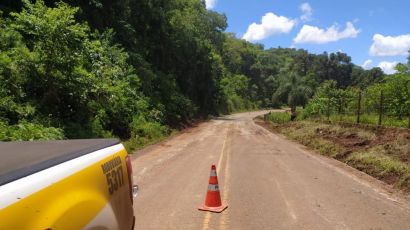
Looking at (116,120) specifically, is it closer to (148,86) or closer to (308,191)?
(148,86)

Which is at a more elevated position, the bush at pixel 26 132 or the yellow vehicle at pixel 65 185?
the yellow vehicle at pixel 65 185

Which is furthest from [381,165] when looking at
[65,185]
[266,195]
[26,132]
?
→ [65,185]

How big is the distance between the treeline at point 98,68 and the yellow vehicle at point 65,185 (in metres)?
9.37

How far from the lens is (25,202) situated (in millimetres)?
2412

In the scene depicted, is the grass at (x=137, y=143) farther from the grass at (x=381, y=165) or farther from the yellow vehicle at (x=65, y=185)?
the yellow vehicle at (x=65, y=185)

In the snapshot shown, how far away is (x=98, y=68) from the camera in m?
21.6

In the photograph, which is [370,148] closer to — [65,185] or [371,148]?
[371,148]

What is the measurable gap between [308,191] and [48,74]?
34.9 feet

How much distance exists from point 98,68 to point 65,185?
19.3m

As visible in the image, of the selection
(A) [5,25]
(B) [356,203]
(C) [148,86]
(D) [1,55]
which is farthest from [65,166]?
(C) [148,86]

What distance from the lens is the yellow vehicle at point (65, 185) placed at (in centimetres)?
240

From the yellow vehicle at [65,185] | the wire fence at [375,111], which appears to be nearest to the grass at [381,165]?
the wire fence at [375,111]

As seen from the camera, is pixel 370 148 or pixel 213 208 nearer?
pixel 213 208

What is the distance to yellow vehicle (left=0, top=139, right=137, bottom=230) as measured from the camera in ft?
7.88
